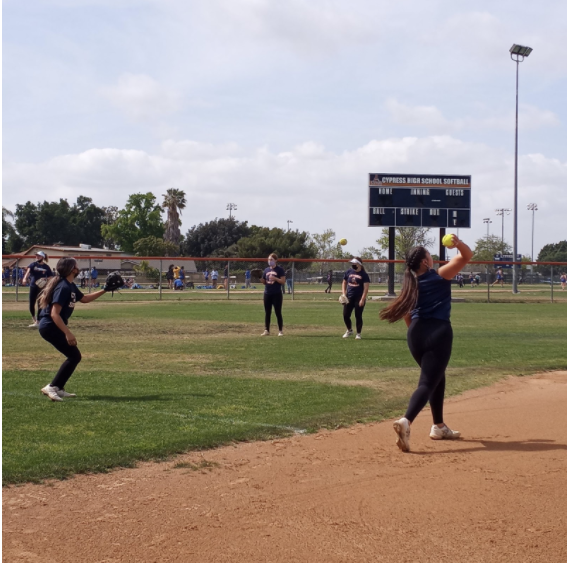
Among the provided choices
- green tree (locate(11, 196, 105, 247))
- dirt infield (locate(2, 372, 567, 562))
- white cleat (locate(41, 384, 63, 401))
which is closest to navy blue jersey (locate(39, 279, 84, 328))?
white cleat (locate(41, 384, 63, 401))

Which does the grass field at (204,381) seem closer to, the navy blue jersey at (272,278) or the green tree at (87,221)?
the navy blue jersey at (272,278)

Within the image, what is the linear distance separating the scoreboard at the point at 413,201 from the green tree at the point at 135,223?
5556 cm

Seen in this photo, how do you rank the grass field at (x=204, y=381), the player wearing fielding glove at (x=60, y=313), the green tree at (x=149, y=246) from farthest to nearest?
the green tree at (x=149, y=246), the player wearing fielding glove at (x=60, y=313), the grass field at (x=204, y=381)

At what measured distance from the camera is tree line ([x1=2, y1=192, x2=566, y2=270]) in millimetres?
82625

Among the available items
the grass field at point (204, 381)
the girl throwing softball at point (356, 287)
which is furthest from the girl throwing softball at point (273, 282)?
the girl throwing softball at point (356, 287)

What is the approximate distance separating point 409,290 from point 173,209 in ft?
305

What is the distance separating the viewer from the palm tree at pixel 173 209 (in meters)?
96.4

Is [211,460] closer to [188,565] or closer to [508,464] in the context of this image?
[188,565]

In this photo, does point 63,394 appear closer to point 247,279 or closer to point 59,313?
point 59,313

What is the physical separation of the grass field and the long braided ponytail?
159cm

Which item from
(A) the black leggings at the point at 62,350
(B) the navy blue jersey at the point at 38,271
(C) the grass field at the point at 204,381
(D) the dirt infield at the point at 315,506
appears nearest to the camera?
(D) the dirt infield at the point at 315,506

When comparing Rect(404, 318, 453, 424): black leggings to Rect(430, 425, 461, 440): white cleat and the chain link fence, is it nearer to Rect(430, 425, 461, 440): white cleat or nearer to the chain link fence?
Rect(430, 425, 461, 440): white cleat

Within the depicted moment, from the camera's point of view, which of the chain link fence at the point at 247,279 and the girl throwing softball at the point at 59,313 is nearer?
the girl throwing softball at the point at 59,313

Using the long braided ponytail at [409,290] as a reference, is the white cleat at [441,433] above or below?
below
